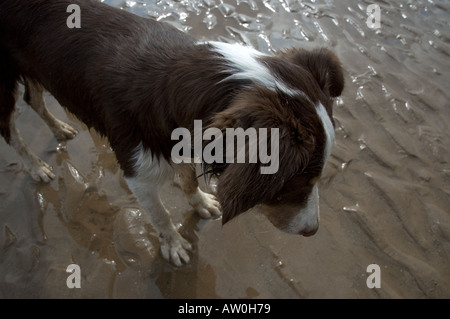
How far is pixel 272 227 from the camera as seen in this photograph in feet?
9.84

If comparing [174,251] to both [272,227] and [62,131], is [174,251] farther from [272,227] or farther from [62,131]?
[62,131]

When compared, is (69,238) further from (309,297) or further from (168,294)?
(309,297)

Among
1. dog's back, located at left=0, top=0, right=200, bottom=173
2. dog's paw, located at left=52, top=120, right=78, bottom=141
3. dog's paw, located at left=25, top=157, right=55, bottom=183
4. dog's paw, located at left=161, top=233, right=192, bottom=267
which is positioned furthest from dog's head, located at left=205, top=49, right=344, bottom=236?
dog's paw, located at left=52, top=120, right=78, bottom=141

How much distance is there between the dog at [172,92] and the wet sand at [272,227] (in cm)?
32

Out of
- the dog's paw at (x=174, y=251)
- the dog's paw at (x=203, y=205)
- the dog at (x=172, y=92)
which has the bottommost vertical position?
the dog's paw at (x=174, y=251)

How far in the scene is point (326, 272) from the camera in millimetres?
2799

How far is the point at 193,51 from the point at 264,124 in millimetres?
841

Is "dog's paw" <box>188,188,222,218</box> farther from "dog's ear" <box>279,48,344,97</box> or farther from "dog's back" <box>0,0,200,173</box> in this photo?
"dog's ear" <box>279,48,344,97</box>

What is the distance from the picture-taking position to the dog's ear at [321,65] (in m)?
2.08

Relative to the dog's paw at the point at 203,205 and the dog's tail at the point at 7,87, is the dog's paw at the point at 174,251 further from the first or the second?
the dog's tail at the point at 7,87

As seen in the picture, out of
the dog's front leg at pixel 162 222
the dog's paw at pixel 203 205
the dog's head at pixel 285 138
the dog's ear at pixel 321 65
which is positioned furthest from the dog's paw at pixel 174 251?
the dog's ear at pixel 321 65

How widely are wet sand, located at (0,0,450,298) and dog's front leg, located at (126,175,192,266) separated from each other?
93 millimetres

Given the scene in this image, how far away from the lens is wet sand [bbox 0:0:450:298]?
272 cm

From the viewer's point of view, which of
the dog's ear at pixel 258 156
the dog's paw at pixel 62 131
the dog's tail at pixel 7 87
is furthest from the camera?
the dog's paw at pixel 62 131
